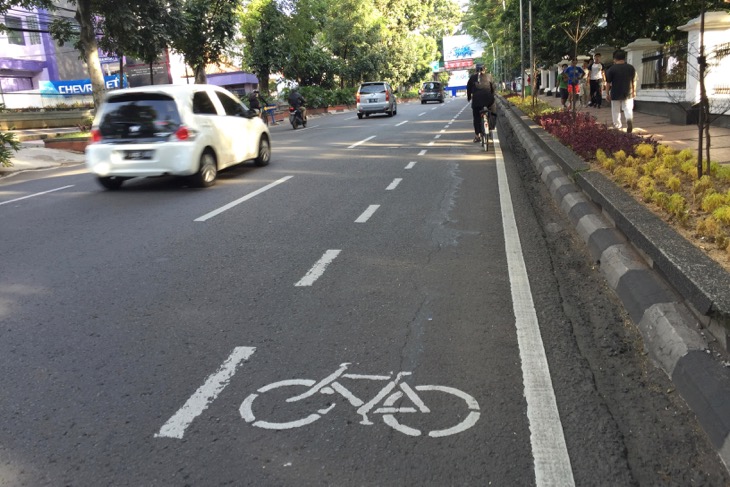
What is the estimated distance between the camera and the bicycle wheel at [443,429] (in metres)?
2.88

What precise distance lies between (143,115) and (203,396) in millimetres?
7823

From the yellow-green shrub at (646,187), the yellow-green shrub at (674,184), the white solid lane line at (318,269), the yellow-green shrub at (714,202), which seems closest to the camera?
the white solid lane line at (318,269)

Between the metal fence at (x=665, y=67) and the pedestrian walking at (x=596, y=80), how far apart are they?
107 inches

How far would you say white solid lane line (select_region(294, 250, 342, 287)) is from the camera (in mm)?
5133

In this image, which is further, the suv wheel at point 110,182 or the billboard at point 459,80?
the billboard at point 459,80

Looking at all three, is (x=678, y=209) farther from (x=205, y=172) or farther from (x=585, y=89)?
(x=585, y=89)

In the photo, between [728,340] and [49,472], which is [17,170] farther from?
[728,340]

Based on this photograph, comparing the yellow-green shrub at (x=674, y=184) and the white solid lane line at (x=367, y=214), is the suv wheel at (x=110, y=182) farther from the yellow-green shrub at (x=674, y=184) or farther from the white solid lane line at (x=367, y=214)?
the yellow-green shrub at (x=674, y=184)

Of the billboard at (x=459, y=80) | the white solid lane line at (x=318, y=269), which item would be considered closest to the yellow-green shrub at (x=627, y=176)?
the white solid lane line at (x=318, y=269)

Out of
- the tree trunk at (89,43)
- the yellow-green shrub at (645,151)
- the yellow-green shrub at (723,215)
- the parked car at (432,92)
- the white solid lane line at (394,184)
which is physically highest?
the tree trunk at (89,43)

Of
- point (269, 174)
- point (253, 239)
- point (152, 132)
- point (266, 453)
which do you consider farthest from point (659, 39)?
point (266, 453)

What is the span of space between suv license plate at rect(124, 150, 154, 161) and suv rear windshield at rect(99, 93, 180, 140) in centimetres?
24

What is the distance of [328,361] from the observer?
3643 millimetres

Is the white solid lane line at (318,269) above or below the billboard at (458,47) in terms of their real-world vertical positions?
below
